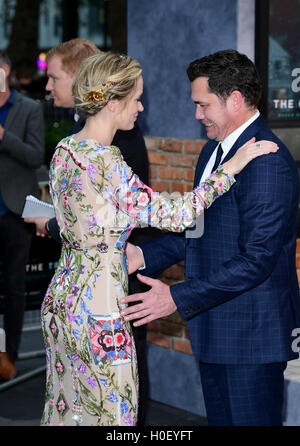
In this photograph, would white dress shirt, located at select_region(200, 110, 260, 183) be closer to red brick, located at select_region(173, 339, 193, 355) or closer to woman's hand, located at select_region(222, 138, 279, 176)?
woman's hand, located at select_region(222, 138, 279, 176)

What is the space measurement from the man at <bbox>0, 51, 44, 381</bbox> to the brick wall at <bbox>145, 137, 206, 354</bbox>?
1.02 meters

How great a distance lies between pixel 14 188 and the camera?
6.52m

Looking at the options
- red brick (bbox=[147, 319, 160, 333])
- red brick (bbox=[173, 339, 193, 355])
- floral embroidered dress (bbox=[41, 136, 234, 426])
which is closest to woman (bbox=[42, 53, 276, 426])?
floral embroidered dress (bbox=[41, 136, 234, 426])

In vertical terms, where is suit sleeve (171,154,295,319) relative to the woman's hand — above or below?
below

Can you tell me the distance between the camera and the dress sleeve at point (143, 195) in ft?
11.5

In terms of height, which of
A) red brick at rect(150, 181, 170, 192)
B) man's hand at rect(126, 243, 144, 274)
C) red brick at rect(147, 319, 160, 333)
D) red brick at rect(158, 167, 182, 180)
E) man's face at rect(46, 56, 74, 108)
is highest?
man's face at rect(46, 56, 74, 108)

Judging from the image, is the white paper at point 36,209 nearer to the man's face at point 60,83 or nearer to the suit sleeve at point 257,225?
the man's face at point 60,83

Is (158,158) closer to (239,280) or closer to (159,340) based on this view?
(159,340)

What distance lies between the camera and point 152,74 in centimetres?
602

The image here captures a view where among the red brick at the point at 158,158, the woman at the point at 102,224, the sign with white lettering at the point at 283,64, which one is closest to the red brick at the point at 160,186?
the red brick at the point at 158,158

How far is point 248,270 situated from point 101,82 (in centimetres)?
102

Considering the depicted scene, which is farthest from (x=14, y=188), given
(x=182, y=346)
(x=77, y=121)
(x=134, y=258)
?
(x=134, y=258)

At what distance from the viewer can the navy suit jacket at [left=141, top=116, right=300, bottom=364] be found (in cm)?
350

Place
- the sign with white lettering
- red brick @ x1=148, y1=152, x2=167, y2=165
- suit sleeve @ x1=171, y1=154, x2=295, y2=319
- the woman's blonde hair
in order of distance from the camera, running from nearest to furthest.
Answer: suit sleeve @ x1=171, y1=154, x2=295, y2=319, the woman's blonde hair, the sign with white lettering, red brick @ x1=148, y1=152, x2=167, y2=165
